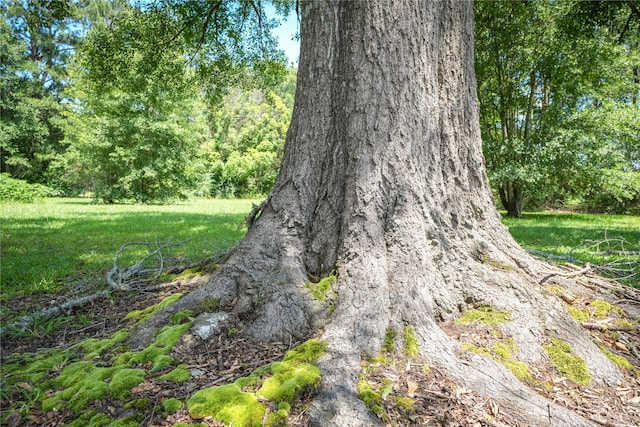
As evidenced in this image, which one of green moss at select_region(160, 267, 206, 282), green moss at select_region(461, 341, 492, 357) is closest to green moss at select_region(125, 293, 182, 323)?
green moss at select_region(160, 267, 206, 282)

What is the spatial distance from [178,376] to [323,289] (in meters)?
1.07

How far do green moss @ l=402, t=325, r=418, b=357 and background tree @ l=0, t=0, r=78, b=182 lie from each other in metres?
35.1

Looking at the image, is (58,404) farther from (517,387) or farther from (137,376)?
(517,387)

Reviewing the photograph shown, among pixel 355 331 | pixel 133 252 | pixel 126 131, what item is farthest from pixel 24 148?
pixel 355 331

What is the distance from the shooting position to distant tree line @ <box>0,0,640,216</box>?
9.07m

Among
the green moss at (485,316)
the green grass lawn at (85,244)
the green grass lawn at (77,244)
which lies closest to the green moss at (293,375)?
the green moss at (485,316)

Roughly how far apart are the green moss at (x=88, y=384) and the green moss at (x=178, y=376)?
6.0 inches

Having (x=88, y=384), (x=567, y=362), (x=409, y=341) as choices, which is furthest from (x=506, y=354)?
(x=88, y=384)

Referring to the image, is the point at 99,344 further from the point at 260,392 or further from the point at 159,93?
the point at 159,93

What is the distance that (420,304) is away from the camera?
8.09 ft

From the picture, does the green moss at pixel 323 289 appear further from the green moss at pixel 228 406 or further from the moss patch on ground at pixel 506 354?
the moss patch on ground at pixel 506 354

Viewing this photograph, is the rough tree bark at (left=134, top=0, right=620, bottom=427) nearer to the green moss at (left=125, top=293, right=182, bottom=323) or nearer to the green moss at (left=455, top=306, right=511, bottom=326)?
the green moss at (left=455, top=306, right=511, bottom=326)

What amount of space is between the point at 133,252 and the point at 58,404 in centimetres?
515

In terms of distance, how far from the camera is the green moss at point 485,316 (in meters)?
2.52
